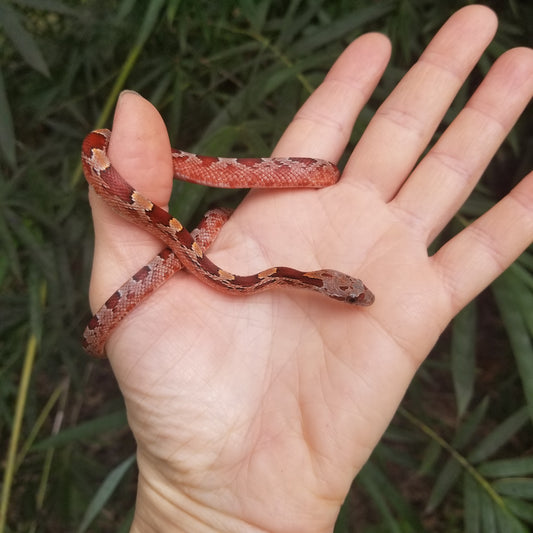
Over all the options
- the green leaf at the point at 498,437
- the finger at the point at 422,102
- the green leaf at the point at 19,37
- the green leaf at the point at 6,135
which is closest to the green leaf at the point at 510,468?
the green leaf at the point at 498,437

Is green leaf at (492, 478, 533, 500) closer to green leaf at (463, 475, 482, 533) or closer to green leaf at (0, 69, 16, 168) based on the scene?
green leaf at (463, 475, 482, 533)

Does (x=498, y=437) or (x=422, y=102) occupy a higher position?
(x=422, y=102)

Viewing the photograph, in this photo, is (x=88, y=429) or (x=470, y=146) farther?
(x=88, y=429)

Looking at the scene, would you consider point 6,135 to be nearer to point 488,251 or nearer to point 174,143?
point 174,143

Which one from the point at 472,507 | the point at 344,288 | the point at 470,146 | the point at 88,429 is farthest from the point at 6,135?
the point at 472,507

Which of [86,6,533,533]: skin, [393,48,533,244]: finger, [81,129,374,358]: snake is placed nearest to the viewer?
[86,6,533,533]: skin

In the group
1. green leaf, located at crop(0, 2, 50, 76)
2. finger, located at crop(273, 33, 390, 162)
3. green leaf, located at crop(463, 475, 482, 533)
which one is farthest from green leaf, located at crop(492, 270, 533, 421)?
green leaf, located at crop(0, 2, 50, 76)
